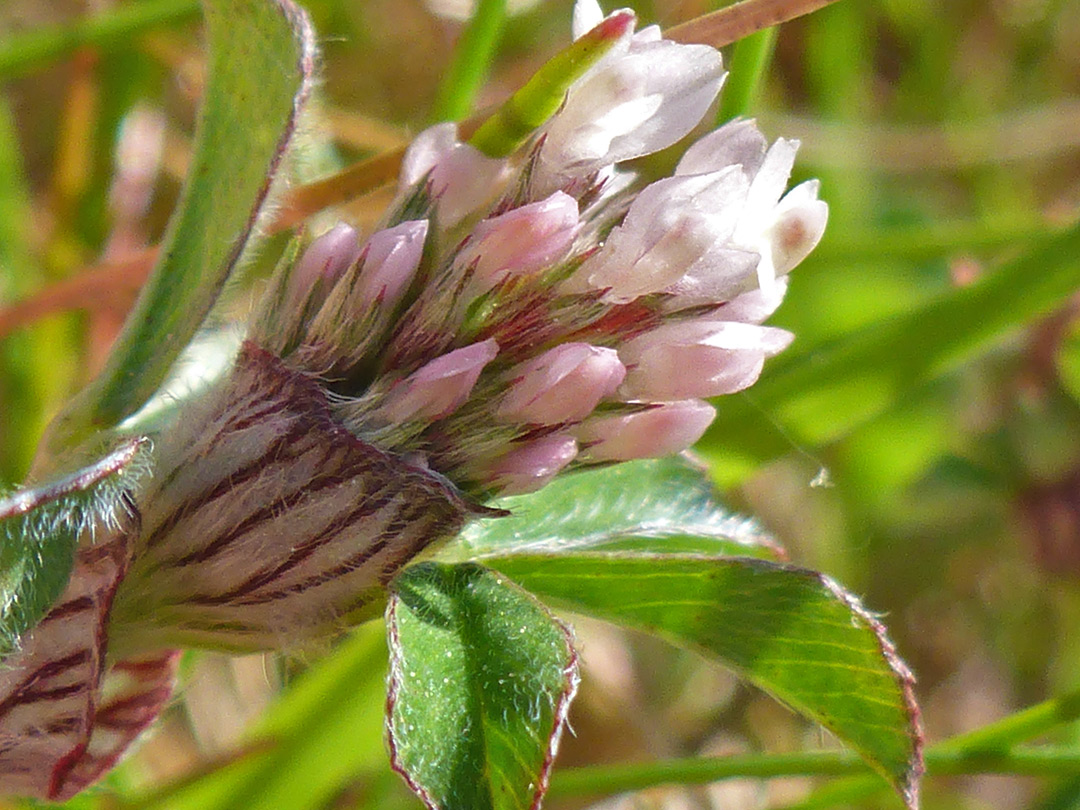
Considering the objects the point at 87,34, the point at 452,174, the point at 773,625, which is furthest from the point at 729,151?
the point at 87,34

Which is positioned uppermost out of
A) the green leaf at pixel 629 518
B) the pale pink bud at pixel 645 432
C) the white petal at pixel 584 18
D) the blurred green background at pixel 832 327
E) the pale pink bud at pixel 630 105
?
the white petal at pixel 584 18

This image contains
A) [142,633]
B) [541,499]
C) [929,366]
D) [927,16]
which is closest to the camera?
[142,633]

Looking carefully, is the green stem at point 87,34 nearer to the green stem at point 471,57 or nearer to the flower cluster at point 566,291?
the green stem at point 471,57

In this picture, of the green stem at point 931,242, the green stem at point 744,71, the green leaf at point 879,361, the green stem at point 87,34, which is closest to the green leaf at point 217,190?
the green stem at point 744,71

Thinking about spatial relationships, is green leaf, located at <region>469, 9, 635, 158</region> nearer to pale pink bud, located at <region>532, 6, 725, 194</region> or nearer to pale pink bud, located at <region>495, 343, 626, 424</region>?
pale pink bud, located at <region>532, 6, 725, 194</region>

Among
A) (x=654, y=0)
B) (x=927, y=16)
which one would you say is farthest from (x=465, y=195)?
(x=927, y=16)

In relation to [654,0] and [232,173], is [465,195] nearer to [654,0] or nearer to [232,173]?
[232,173]

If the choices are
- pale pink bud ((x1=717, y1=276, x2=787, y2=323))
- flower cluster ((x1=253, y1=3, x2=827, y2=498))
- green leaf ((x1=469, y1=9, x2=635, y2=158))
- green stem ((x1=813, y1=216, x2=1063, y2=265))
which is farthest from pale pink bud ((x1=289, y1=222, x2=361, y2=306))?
green stem ((x1=813, y1=216, x2=1063, y2=265))
